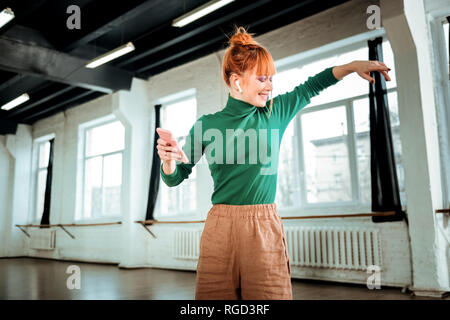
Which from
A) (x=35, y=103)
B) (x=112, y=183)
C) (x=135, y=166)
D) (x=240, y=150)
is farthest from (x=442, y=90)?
(x=35, y=103)

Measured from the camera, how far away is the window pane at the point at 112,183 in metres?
8.48

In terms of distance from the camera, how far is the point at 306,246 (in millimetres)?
5070

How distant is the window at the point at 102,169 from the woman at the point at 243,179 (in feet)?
25.4

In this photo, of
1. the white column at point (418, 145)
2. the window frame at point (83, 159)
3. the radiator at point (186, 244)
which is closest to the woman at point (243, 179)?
the white column at point (418, 145)

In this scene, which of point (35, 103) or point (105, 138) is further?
point (35, 103)

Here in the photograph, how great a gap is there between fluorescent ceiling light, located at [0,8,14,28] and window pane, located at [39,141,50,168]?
6657 millimetres

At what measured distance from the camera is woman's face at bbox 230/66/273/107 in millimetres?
979

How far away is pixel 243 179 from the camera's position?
0.92 metres

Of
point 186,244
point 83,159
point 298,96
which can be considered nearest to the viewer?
point 298,96

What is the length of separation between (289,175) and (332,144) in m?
0.79

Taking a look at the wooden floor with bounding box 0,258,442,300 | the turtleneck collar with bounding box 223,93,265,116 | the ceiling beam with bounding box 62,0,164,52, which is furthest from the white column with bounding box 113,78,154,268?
the turtleneck collar with bounding box 223,93,265,116

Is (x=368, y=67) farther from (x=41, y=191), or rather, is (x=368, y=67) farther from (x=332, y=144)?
(x=41, y=191)

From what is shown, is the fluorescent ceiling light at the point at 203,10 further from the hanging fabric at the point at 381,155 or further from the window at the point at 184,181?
the window at the point at 184,181

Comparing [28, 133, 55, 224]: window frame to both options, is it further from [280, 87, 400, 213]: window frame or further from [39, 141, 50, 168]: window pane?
[280, 87, 400, 213]: window frame
